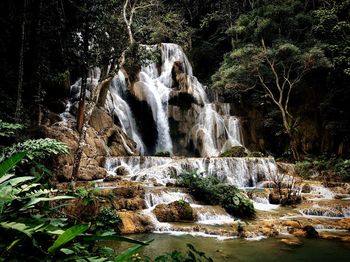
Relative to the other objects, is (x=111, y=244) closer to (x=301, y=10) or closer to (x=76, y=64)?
(x=76, y=64)

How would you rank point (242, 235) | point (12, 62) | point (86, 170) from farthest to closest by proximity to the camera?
point (86, 170) < point (12, 62) < point (242, 235)

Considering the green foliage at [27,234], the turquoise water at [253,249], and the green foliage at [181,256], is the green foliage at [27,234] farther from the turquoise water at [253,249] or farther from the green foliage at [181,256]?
the turquoise water at [253,249]

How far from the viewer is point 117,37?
13.5 m

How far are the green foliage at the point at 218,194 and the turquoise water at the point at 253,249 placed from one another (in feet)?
7.57

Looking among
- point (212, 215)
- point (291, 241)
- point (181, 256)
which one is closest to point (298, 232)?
point (291, 241)

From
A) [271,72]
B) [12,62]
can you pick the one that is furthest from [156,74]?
[12,62]

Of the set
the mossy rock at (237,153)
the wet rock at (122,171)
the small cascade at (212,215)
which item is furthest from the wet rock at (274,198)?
the mossy rock at (237,153)

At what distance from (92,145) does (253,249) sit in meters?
9.77

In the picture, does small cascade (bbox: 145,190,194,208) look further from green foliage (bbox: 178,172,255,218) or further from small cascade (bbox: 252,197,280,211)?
small cascade (bbox: 252,197,280,211)

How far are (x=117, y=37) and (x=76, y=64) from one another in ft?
7.27

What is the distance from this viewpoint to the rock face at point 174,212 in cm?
845

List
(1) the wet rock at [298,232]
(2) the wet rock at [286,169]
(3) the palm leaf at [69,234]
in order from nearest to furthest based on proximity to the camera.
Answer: (3) the palm leaf at [69,234]
(1) the wet rock at [298,232]
(2) the wet rock at [286,169]

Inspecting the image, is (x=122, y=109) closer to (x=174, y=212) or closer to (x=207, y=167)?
(x=207, y=167)

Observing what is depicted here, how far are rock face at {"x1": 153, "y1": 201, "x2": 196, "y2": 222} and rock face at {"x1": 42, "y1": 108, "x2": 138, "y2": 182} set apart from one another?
472 centimetres
